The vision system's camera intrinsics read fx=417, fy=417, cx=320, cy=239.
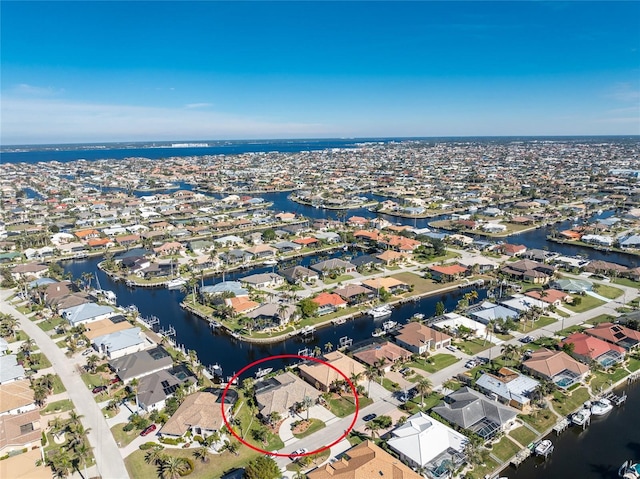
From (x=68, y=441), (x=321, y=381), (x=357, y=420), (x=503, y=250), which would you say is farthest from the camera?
(x=503, y=250)

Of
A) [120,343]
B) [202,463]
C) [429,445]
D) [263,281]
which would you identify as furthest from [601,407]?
[120,343]

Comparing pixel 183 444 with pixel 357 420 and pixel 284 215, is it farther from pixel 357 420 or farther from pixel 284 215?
pixel 284 215

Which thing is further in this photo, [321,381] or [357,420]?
[321,381]

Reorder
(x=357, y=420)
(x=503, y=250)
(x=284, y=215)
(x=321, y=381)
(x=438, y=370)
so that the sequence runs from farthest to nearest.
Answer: (x=284, y=215), (x=503, y=250), (x=438, y=370), (x=321, y=381), (x=357, y=420)

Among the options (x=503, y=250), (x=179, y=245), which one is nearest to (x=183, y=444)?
(x=179, y=245)

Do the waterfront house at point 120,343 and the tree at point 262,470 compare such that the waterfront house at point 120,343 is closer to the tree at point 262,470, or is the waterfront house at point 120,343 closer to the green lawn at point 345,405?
the green lawn at point 345,405

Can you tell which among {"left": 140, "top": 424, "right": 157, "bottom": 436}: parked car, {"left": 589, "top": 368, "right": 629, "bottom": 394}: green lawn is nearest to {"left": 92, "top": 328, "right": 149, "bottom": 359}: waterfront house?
{"left": 140, "top": 424, "right": 157, "bottom": 436}: parked car
